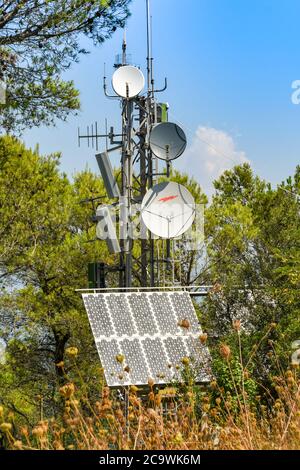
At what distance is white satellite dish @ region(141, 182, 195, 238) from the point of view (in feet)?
52.3

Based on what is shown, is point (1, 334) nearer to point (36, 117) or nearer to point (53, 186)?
point (53, 186)

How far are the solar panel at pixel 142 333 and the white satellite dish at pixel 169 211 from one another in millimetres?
1575

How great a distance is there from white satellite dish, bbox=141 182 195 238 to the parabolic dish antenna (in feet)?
3.14

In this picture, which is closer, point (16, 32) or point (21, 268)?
point (16, 32)

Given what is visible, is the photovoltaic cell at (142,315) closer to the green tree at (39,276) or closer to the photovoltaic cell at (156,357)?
the photovoltaic cell at (156,357)

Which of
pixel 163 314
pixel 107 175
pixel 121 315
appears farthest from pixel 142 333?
pixel 107 175

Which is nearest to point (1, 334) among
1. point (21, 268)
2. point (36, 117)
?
point (21, 268)

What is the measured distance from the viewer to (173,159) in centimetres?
1677

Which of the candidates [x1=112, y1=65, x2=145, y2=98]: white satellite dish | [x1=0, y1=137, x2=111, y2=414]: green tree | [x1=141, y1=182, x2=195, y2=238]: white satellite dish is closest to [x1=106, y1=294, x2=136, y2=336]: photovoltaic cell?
[x1=141, y1=182, x2=195, y2=238]: white satellite dish

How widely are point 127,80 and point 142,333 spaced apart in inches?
241

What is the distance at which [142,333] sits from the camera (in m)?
14.1

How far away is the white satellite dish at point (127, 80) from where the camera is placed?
17906 millimetres

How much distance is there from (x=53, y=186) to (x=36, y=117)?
5.33 m

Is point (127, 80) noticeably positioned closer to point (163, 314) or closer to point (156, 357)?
→ point (163, 314)
